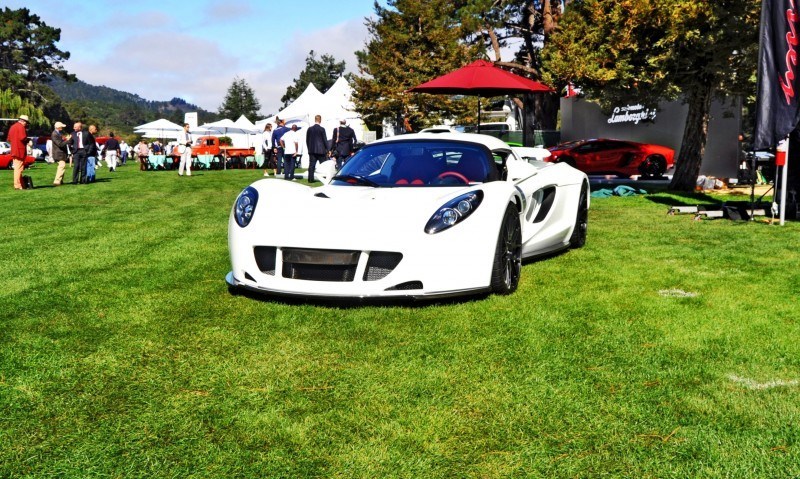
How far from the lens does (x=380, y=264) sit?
15.7ft

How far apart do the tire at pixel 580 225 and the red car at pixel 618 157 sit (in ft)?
46.6

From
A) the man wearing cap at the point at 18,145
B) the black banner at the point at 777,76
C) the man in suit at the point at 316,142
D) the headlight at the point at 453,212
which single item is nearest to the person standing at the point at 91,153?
the man wearing cap at the point at 18,145

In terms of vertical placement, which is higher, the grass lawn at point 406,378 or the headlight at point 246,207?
the headlight at point 246,207

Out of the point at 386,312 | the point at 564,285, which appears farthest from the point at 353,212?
the point at 564,285

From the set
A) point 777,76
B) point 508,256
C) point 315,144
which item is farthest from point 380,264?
point 315,144

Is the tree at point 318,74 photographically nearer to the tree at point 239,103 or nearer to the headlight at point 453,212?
the tree at point 239,103

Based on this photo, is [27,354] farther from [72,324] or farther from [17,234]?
[17,234]

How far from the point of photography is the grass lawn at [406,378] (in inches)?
105

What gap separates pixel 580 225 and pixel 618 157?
15.2 m

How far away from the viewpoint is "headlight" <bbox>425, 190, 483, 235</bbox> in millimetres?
4898

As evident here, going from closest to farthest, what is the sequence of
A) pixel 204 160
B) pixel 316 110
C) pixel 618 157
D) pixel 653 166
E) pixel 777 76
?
pixel 777 76 → pixel 653 166 → pixel 618 157 → pixel 204 160 → pixel 316 110

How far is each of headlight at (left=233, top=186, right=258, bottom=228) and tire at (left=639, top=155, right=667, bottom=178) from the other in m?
18.3

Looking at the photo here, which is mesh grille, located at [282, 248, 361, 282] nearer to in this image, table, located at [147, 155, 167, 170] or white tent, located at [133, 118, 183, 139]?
table, located at [147, 155, 167, 170]

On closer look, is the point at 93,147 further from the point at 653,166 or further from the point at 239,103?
the point at 239,103
